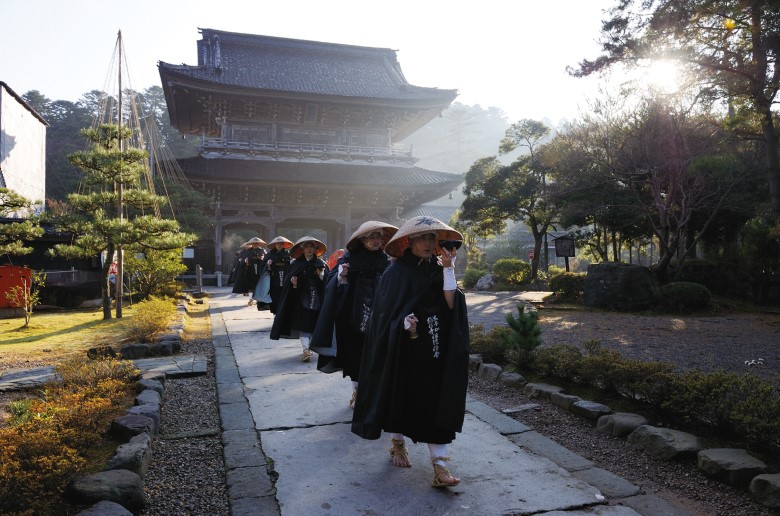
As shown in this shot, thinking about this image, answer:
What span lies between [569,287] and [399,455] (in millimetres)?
14993

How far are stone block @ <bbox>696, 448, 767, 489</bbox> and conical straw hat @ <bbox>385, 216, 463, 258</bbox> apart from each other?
2.45m

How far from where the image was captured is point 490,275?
24609mm

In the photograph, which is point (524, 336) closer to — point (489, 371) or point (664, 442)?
point (489, 371)

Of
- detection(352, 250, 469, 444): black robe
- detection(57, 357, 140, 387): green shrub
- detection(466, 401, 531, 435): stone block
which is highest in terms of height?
detection(352, 250, 469, 444): black robe

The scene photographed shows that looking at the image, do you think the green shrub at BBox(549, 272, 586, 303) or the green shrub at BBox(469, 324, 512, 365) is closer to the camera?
the green shrub at BBox(469, 324, 512, 365)

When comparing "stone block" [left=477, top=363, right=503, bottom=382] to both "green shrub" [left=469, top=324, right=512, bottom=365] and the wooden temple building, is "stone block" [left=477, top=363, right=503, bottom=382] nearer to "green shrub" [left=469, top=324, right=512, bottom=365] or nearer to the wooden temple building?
"green shrub" [left=469, top=324, right=512, bottom=365]

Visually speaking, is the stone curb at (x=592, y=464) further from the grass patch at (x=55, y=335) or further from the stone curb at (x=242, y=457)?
the grass patch at (x=55, y=335)

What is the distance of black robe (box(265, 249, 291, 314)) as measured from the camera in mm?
10969

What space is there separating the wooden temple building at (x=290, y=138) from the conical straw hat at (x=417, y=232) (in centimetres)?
2203

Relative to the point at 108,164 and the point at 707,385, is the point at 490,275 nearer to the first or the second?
the point at 108,164

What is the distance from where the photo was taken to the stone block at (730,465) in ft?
12.3

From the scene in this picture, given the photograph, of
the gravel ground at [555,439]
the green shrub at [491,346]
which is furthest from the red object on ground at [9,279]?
the green shrub at [491,346]

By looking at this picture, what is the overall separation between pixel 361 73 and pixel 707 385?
96.1 feet

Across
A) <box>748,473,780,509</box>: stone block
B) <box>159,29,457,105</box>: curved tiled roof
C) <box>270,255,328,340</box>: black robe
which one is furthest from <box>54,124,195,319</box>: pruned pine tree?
<box>159,29,457,105</box>: curved tiled roof
